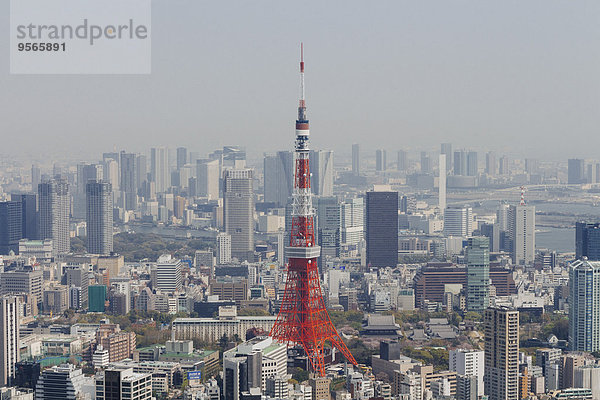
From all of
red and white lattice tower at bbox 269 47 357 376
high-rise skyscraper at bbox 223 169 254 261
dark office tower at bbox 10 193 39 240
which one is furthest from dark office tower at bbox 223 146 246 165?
red and white lattice tower at bbox 269 47 357 376

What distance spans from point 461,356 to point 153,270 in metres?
9.15

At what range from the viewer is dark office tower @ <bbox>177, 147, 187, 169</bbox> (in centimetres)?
2494

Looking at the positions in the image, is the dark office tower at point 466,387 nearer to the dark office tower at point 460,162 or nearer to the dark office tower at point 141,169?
the dark office tower at point 460,162

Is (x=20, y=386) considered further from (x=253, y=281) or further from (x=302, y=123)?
(x=253, y=281)

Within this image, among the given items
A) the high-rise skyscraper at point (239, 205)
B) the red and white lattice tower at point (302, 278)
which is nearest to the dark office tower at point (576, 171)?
the high-rise skyscraper at point (239, 205)

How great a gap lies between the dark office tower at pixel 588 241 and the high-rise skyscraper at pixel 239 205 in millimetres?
7658

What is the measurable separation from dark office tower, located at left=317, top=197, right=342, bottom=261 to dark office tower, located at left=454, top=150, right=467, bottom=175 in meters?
2.68

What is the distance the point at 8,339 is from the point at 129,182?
17.1 metres

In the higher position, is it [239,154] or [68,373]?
[239,154]

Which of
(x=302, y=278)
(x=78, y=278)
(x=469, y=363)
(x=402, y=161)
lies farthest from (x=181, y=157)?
(x=469, y=363)

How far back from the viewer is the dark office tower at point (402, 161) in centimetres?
2304

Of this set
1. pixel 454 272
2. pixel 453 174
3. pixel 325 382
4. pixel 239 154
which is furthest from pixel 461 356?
pixel 453 174

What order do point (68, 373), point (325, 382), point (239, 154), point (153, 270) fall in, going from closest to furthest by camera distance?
1. point (68, 373)
2. point (325, 382)
3. point (153, 270)
4. point (239, 154)

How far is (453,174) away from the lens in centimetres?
2716
